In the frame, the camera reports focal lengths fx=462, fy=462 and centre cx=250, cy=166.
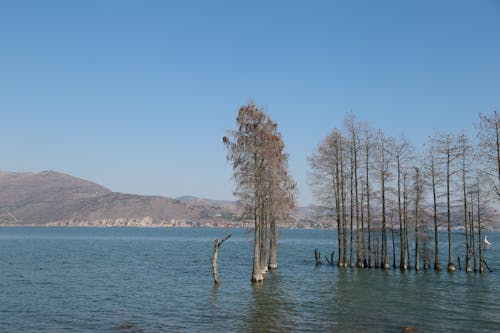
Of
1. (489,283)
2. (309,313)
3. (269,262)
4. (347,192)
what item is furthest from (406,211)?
Result: (309,313)

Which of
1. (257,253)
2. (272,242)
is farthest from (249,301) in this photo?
(272,242)

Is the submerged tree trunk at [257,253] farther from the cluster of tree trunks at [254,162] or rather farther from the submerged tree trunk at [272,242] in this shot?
the submerged tree trunk at [272,242]

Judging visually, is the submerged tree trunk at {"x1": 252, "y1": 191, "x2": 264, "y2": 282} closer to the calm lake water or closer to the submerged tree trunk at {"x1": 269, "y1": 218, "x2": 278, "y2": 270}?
the calm lake water

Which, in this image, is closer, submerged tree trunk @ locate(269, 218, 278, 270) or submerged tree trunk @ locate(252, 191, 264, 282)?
submerged tree trunk @ locate(252, 191, 264, 282)

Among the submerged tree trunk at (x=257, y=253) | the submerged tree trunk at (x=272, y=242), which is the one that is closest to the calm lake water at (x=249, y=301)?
the submerged tree trunk at (x=257, y=253)

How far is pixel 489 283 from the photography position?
3856cm

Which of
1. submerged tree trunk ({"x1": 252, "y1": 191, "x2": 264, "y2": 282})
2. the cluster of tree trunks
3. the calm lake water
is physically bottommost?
the calm lake water

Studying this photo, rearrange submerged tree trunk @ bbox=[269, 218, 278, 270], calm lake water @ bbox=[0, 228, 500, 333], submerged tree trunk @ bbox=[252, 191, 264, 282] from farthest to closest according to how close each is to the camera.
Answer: submerged tree trunk @ bbox=[269, 218, 278, 270], submerged tree trunk @ bbox=[252, 191, 264, 282], calm lake water @ bbox=[0, 228, 500, 333]

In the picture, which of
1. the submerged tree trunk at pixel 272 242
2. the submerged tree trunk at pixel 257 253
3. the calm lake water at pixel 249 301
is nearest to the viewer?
the calm lake water at pixel 249 301

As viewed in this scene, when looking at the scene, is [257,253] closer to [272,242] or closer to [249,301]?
[249,301]

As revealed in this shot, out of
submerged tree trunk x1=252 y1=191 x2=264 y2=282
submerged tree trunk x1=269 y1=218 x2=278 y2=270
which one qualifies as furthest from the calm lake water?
submerged tree trunk x1=269 y1=218 x2=278 y2=270

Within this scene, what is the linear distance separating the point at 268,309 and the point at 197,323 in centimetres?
523

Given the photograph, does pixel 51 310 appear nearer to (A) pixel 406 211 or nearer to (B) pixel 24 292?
(B) pixel 24 292

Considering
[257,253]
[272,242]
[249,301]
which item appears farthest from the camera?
[272,242]
